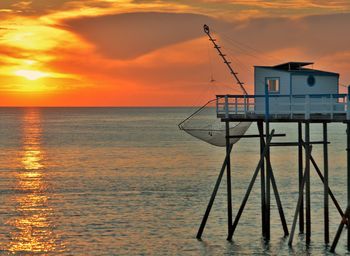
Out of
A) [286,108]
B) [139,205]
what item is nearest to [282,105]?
[286,108]

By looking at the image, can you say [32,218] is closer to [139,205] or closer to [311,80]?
[139,205]

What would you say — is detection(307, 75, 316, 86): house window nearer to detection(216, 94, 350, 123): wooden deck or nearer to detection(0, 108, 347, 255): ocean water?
detection(216, 94, 350, 123): wooden deck

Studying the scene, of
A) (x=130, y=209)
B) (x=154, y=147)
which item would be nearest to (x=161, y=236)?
(x=130, y=209)

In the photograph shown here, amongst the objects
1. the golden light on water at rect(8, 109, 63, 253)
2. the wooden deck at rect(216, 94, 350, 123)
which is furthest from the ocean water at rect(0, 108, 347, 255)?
the wooden deck at rect(216, 94, 350, 123)

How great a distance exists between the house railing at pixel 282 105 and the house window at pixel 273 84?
1100mm

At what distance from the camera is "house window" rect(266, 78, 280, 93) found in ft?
131

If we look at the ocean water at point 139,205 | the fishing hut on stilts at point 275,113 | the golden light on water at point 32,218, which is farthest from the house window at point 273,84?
the golden light on water at point 32,218

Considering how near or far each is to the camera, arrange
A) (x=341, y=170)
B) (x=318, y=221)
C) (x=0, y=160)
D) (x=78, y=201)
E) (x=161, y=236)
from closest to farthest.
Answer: (x=161, y=236) < (x=318, y=221) < (x=78, y=201) < (x=341, y=170) < (x=0, y=160)

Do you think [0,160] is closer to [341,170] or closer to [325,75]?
[341,170]

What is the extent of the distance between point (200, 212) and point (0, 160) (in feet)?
173

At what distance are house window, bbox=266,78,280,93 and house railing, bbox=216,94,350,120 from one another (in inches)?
43.3

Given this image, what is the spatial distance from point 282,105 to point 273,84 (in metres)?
2.28

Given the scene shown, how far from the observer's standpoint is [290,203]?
53.1m

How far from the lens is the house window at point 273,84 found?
131 feet
